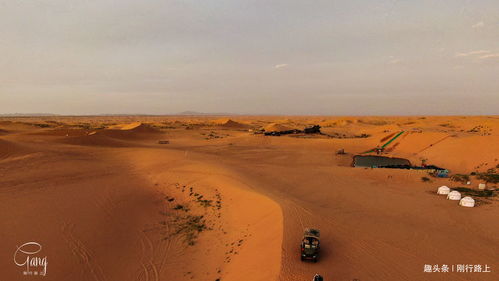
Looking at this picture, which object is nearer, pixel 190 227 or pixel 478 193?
pixel 190 227

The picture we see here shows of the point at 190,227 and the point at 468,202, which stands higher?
the point at 468,202

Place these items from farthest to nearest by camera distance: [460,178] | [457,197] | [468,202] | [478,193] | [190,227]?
1. [460,178]
2. [478,193]
3. [457,197]
4. [468,202]
5. [190,227]

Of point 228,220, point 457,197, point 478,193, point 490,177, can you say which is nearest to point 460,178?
point 490,177

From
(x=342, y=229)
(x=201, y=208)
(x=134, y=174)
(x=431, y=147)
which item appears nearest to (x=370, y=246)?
(x=342, y=229)

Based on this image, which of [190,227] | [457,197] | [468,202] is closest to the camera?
[190,227]

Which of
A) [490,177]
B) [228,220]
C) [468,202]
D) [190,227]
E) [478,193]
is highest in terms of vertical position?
[490,177]

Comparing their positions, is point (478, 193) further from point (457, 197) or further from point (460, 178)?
point (460, 178)

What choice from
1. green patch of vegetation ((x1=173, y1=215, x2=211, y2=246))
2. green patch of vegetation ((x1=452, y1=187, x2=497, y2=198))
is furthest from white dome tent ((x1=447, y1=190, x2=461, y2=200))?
green patch of vegetation ((x1=173, y1=215, x2=211, y2=246))

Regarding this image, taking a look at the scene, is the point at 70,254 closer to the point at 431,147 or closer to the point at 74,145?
the point at 74,145

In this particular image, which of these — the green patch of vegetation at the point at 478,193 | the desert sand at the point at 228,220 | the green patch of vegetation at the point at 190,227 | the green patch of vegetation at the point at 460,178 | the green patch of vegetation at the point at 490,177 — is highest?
the green patch of vegetation at the point at 490,177

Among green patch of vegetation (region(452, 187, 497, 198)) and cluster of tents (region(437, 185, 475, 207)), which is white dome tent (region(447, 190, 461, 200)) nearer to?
cluster of tents (region(437, 185, 475, 207))

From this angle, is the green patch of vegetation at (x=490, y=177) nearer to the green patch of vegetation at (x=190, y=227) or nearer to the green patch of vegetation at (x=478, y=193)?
the green patch of vegetation at (x=478, y=193)

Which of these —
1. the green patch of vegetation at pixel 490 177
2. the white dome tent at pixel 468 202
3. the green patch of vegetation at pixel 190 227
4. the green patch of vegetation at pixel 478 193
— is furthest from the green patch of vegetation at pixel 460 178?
the green patch of vegetation at pixel 190 227

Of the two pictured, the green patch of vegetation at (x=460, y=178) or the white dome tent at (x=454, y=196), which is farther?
the green patch of vegetation at (x=460, y=178)
